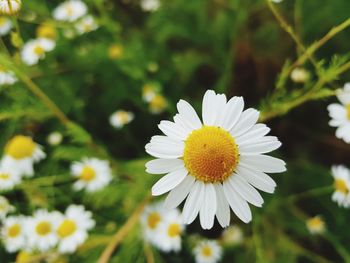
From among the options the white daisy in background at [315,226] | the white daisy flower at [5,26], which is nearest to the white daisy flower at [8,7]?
the white daisy flower at [5,26]

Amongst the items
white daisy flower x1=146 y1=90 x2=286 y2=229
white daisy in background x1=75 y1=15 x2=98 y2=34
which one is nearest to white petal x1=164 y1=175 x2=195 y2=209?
white daisy flower x1=146 y1=90 x2=286 y2=229

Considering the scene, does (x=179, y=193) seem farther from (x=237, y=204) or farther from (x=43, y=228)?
(x=43, y=228)

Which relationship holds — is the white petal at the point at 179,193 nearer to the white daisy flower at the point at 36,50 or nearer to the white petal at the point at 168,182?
the white petal at the point at 168,182

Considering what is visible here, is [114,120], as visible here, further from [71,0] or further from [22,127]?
[71,0]

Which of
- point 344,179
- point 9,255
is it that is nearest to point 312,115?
point 344,179

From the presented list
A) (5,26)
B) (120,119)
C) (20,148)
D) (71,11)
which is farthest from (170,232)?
(5,26)

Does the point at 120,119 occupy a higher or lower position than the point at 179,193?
higher
